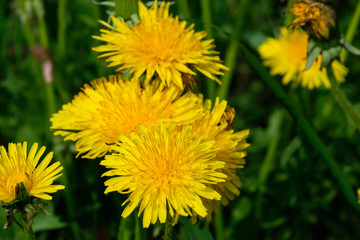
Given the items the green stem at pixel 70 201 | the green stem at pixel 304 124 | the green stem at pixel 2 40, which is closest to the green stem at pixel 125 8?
the green stem at pixel 304 124

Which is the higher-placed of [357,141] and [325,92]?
[325,92]

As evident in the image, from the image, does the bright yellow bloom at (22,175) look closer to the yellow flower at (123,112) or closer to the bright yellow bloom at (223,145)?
the yellow flower at (123,112)

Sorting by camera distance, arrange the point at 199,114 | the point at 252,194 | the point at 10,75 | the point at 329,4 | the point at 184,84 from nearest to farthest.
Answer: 1. the point at 199,114
2. the point at 184,84
3. the point at 329,4
4. the point at 252,194
5. the point at 10,75

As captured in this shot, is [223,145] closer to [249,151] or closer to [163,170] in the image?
[163,170]

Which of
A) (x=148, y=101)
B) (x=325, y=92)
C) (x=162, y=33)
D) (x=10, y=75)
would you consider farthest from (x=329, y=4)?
(x=10, y=75)

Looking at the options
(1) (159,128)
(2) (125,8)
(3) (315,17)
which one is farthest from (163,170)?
(3) (315,17)

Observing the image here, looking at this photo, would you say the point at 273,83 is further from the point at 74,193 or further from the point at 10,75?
the point at 10,75

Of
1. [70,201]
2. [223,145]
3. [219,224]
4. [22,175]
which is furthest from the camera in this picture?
[70,201]
